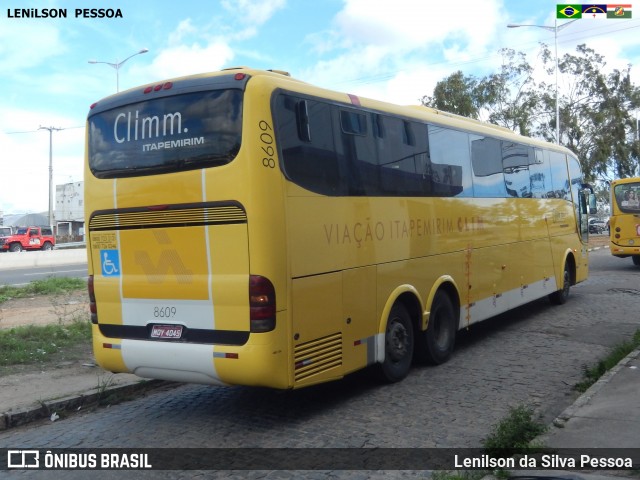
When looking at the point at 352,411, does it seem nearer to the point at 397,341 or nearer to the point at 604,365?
the point at 397,341

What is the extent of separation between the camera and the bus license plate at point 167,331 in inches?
241

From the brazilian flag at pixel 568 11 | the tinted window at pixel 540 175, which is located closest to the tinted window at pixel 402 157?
the tinted window at pixel 540 175

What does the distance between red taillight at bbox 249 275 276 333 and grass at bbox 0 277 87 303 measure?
12544mm

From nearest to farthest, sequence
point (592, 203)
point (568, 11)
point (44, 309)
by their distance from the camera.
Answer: point (44, 309)
point (592, 203)
point (568, 11)

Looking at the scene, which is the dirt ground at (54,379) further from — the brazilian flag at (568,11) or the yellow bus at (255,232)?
the brazilian flag at (568,11)

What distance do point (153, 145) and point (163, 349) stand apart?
1.98 m

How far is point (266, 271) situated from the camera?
5.71m

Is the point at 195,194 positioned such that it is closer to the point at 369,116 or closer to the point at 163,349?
the point at 163,349

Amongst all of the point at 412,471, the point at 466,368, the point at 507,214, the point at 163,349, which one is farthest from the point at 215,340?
the point at 507,214

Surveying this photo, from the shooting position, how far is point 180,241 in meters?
6.12

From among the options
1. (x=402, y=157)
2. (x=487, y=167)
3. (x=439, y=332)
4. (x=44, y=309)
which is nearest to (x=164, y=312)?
(x=402, y=157)

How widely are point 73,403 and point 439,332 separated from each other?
4.70 m

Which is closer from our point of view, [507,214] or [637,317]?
[507,214]

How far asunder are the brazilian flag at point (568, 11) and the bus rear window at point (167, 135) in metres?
27.6
